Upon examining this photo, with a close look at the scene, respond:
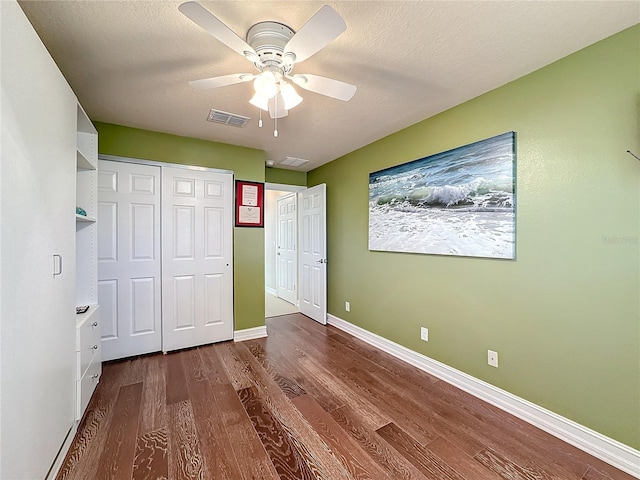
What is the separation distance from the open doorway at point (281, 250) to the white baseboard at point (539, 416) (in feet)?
8.14

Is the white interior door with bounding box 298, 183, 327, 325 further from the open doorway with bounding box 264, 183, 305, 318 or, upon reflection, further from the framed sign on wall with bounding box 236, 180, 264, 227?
the framed sign on wall with bounding box 236, 180, 264, 227

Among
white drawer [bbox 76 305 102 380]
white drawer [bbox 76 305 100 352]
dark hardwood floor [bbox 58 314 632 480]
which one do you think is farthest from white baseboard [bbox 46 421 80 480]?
white drawer [bbox 76 305 100 352]

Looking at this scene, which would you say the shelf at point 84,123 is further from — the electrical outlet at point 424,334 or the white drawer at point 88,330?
the electrical outlet at point 424,334

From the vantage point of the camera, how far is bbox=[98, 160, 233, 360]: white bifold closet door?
2.80m

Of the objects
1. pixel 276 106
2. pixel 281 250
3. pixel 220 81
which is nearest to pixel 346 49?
pixel 276 106

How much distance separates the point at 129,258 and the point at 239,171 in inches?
59.6

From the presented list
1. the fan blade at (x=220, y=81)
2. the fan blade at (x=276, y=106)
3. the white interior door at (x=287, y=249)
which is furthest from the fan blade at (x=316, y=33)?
the white interior door at (x=287, y=249)

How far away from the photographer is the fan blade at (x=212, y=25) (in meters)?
1.07

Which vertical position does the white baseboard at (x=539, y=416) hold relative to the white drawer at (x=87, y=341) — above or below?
below

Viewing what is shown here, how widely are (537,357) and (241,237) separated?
9.82ft

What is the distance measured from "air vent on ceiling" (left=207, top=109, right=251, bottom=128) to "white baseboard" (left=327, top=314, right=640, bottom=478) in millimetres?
2763

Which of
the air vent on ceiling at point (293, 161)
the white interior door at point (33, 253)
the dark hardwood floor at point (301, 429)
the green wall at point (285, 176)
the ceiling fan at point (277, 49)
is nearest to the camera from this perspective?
the white interior door at point (33, 253)

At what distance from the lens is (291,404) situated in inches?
82.7

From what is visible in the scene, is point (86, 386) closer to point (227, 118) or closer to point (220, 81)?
point (220, 81)
